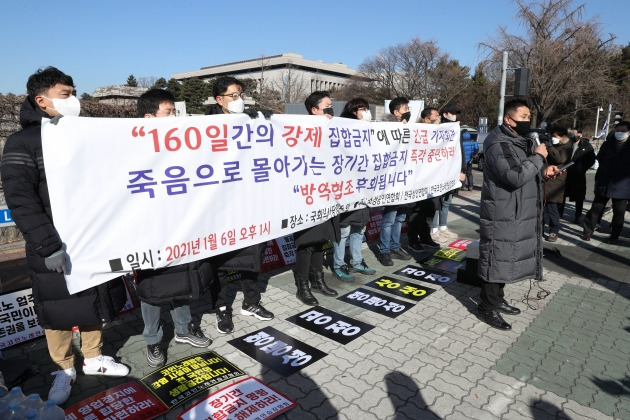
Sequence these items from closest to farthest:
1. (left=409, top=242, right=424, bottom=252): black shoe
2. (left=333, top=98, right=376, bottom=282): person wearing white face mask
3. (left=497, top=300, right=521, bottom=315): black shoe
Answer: (left=497, top=300, right=521, bottom=315): black shoe, (left=333, top=98, right=376, bottom=282): person wearing white face mask, (left=409, top=242, right=424, bottom=252): black shoe

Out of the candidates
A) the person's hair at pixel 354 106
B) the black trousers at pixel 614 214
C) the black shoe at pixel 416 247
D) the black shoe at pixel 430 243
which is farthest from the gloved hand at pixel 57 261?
the black trousers at pixel 614 214

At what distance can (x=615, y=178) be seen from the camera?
6777 mm

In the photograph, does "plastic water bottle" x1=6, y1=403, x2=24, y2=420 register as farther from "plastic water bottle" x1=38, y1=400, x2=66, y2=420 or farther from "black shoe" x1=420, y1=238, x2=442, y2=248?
"black shoe" x1=420, y1=238, x2=442, y2=248

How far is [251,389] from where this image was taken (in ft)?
9.67

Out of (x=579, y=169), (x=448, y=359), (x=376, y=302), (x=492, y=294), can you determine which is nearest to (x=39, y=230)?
(x=448, y=359)

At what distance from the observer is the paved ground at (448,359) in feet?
9.35

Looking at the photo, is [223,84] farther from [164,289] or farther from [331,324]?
[331,324]

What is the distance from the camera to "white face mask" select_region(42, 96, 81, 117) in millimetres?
2672

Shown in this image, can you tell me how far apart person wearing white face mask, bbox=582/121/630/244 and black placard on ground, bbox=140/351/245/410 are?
22.6 feet

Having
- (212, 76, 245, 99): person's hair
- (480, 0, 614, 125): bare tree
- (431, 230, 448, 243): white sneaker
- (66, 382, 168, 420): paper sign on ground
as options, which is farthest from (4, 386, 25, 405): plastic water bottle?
(480, 0, 614, 125): bare tree

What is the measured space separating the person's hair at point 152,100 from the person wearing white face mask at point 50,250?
583 mm

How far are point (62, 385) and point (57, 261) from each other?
40.5 inches

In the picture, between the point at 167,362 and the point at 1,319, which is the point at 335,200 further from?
the point at 1,319

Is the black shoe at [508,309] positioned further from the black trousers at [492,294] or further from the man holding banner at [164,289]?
the man holding banner at [164,289]
